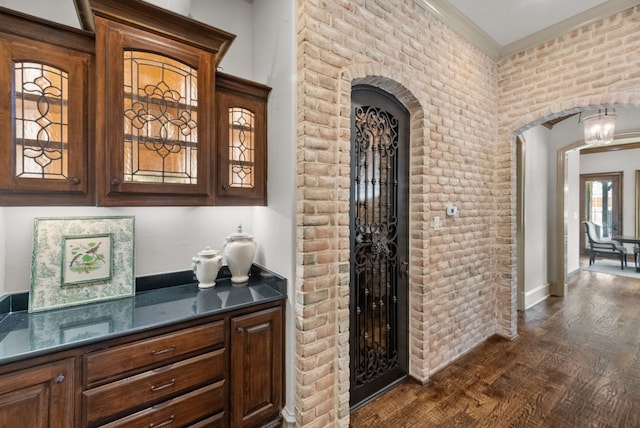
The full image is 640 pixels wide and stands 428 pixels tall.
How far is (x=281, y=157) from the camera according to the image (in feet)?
6.11

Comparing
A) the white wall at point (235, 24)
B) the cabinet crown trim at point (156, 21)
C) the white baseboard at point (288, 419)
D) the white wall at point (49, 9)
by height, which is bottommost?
the white baseboard at point (288, 419)

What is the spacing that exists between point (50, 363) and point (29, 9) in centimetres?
194

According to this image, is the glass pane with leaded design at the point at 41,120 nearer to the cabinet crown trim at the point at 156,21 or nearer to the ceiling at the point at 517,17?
the cabinet crown trim at the point at 156,21

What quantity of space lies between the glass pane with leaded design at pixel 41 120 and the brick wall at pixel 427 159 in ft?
4.05

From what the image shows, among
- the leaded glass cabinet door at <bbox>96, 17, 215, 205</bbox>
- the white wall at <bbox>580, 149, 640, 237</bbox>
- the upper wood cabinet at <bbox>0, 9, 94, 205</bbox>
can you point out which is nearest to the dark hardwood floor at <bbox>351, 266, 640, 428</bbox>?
the leaded glass cabinet door at <bbox>96, 17, 215, 205</bbox>

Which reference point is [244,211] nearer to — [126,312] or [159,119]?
[159,119]

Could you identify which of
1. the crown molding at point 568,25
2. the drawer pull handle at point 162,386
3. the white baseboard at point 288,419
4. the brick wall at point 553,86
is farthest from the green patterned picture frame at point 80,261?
the crown molding at point 568,25

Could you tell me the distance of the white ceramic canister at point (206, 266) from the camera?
1.92 metres

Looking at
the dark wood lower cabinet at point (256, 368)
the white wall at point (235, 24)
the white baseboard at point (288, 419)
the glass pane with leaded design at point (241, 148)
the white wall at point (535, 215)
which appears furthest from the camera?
the white wall at point (535, 215)

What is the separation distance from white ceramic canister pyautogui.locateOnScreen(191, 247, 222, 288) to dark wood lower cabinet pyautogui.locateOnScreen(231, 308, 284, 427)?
47 cm

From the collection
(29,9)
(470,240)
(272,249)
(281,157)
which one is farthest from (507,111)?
(29,9)

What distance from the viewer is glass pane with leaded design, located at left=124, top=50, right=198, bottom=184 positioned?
148 cm

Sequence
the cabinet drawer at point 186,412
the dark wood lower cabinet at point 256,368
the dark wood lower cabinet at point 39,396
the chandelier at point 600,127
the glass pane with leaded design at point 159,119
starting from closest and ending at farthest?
the dark wood lower cabinet at point 39,396 < the cabinet drawer at point 186,412 < the glass pane with leaded design at point 159,119 < the dark wood lower cabinet at point 256,368 < the chandelier at point 600,127

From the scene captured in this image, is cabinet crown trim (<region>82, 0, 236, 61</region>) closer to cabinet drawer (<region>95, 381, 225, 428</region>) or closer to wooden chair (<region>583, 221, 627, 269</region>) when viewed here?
cabinet drawer (<region>95, 381, 225, 428</region>)
